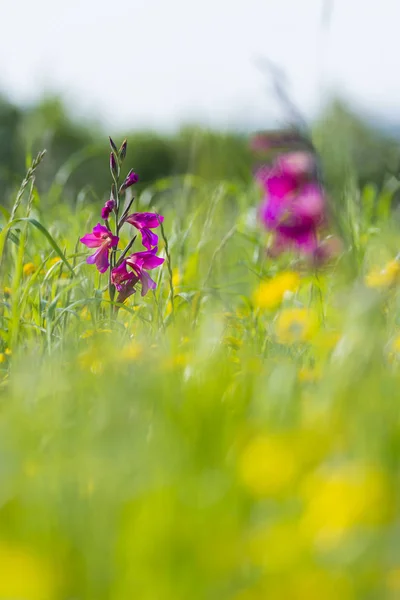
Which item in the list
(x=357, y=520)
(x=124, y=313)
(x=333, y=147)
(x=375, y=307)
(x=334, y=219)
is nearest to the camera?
(x=357, y=520)

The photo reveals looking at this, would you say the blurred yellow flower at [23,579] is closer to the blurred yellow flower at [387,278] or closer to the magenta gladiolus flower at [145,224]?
the blurred yellow flower at [387,278]

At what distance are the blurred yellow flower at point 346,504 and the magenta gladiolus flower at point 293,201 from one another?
39.2 inches

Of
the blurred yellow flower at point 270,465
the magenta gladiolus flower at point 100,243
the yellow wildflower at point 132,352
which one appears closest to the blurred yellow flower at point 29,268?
the magenta gladiolus flower at point 100,243

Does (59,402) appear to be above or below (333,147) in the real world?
below

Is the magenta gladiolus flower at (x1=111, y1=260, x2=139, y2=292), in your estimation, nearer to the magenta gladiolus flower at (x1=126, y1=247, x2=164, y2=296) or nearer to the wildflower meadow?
the magenta gladiolus flower at (x1=126, y1=247, x2=164, y2=296)

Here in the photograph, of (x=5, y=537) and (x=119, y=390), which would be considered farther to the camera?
(x=119, y=390)

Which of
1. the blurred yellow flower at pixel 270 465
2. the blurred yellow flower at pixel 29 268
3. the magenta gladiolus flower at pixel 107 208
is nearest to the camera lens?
the blurred yellow flower at pixel 270 465

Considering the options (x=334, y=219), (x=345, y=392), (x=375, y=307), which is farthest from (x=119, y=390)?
(x=334, y=219)

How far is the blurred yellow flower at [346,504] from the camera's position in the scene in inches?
27.1

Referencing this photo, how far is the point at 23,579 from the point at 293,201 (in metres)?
1.29

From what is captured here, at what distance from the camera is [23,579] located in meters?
0.64

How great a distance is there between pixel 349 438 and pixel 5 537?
43 centimetres

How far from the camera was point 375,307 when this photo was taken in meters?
1.11

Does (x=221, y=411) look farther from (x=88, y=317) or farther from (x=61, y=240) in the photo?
(x=61, y=240)
